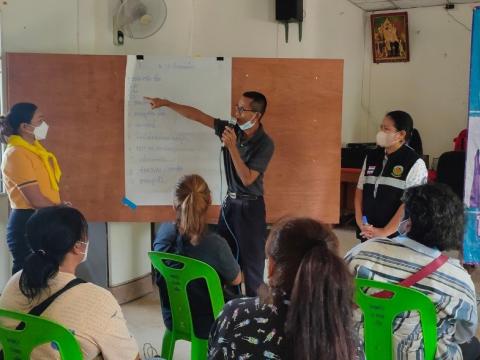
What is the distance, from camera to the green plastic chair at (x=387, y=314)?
5.17 ft

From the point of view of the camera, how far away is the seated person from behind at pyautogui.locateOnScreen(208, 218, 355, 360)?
111 centimetres

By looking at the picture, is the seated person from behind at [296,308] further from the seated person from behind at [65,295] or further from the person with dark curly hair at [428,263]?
the person with dark curly hair at [428,263]

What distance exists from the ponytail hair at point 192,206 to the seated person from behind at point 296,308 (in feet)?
2.89

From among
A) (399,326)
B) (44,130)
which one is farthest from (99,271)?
(399,326)

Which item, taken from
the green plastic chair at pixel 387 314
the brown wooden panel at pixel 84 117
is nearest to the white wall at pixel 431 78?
the brown wooden panel at pixel 84 117

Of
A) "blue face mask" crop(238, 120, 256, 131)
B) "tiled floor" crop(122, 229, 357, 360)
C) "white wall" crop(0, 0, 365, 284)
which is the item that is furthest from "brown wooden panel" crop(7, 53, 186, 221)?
"blue face mask" crop(238, 120, 256, 131)

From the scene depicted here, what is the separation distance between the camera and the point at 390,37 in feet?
23.5

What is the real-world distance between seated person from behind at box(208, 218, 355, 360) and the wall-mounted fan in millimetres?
2641

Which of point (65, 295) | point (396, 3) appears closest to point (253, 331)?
point (65, 295)

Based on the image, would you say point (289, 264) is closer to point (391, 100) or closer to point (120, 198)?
point (120, 198)

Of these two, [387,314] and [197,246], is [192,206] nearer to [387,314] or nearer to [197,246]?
[197,246]

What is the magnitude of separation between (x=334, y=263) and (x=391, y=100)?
663cm

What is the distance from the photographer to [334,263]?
113 cm

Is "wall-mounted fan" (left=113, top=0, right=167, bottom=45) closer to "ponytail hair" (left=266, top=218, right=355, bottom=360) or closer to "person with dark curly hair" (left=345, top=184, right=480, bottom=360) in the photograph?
"person with dark curly hair" (left=345, top=184, right=480, bottom=360)
